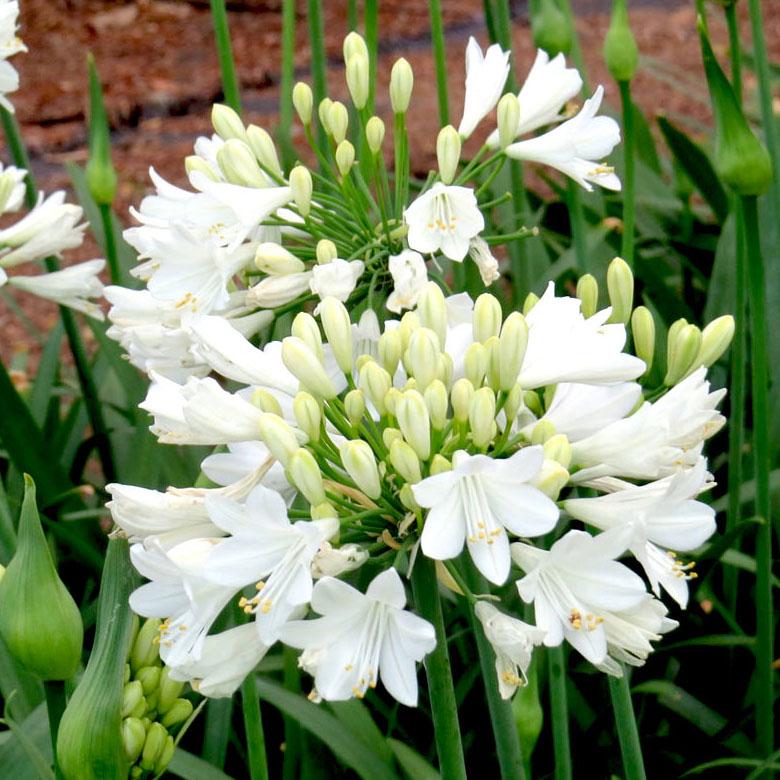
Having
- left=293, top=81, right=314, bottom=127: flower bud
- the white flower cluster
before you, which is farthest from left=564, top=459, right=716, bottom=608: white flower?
left=293, top=81, right=314, bottom=127: flower bud

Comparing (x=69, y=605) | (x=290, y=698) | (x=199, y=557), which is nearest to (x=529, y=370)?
(x=199, y=557)

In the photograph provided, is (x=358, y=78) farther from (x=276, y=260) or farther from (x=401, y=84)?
(x=276, y=260)

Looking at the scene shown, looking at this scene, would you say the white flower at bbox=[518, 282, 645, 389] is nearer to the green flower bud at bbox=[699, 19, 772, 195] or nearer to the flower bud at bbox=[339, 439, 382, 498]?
the flower bud at bbox=[339, 439, 382, 498]

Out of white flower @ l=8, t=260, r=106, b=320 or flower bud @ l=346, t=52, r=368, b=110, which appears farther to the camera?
white flower @ l=8, t=260, r=106, b=320

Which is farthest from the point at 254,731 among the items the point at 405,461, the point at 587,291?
the point at 587,291

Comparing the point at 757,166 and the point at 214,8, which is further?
the point at 214,8

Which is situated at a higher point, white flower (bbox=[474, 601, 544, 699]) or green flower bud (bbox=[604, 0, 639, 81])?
green flower bud (bbox=[604, 0, 639, 81])

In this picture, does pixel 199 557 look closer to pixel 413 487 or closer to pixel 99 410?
pixel 413 487
